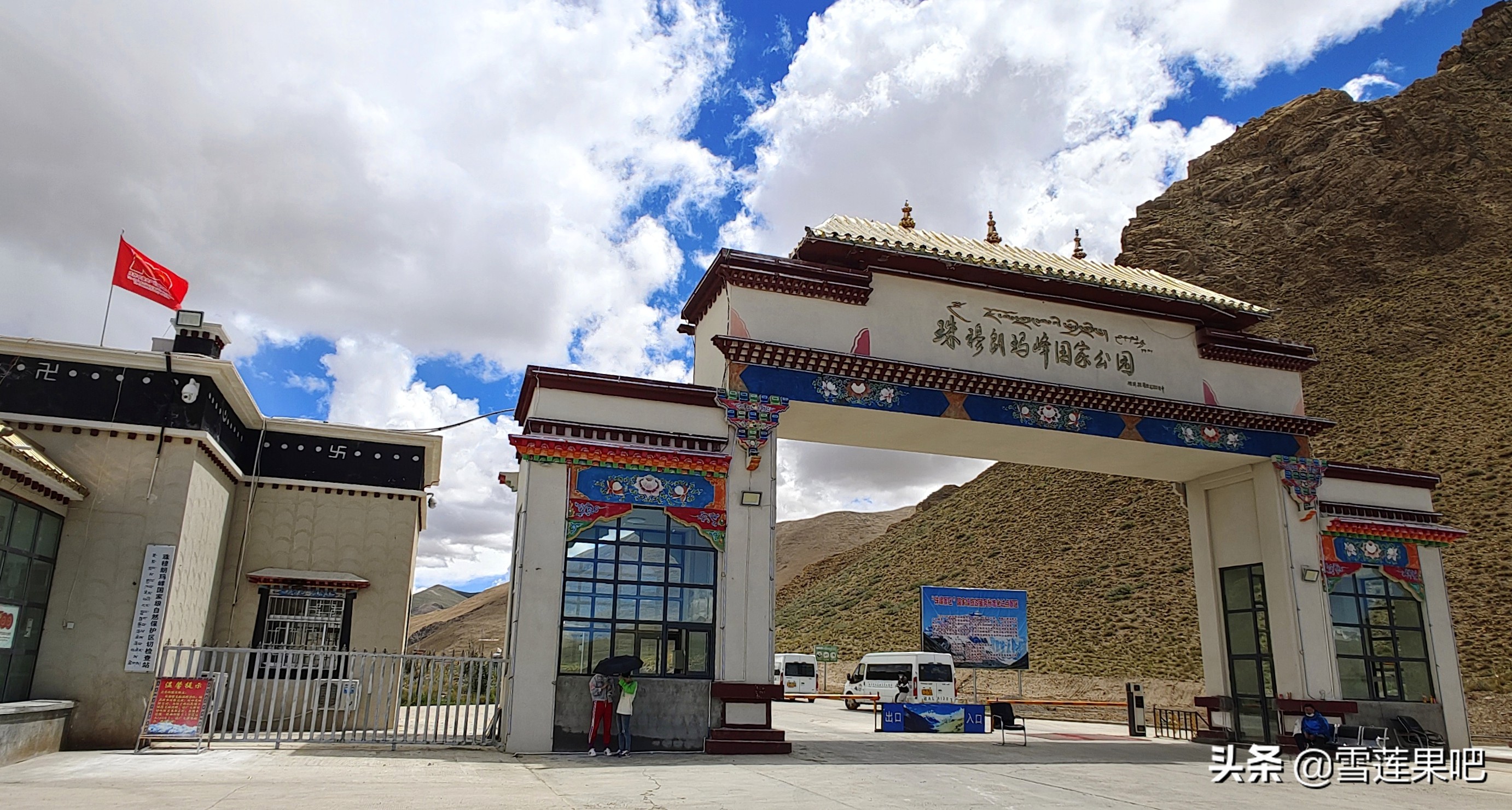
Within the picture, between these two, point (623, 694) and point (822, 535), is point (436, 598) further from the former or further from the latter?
point (623, 694)

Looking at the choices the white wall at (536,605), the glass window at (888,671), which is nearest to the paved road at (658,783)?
the white wall at (536,605)

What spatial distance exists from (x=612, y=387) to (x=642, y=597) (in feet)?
11.1

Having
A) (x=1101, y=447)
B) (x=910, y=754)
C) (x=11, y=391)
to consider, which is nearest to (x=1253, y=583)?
(x=1101, y=447)

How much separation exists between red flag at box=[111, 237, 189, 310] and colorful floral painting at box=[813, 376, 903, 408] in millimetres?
11300

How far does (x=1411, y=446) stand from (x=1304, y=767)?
38.2m

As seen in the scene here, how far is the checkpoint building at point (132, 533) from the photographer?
43.3ft

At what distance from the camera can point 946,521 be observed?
70.2 m

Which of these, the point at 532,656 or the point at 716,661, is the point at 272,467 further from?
the point at 716,661

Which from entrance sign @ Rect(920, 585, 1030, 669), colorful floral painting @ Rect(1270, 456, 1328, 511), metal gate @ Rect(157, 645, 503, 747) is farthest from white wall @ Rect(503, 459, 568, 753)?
colorful floral painting @ Rect(1270, 456, 1328, 511)

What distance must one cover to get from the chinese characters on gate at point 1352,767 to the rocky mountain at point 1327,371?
41.0 ft

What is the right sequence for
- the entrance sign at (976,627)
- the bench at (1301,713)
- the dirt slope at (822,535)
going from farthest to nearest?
the dirt slope at (822,535) < the entrance sign at (976,627) < the bench at (1301,713)

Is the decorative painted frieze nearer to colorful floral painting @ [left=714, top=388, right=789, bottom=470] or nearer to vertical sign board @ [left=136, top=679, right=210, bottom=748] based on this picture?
colorful floral painting @ [left=714, top=388, right=789, bottom=470]

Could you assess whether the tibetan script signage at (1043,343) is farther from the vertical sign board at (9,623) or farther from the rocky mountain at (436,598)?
the rocky mountain at (436,598)

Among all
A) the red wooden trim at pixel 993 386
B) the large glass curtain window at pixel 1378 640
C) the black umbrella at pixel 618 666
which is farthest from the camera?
the large glass curtain window at pixel 1378 640
